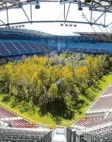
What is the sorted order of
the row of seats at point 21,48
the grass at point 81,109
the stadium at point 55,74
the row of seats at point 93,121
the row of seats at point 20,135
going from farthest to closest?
1. the row of seats at point 21,48
2. the grass at point 81,109
3. the row of seats at point 93,121
4. the stadium at point 55,74
5. the row of seats at point 20,135

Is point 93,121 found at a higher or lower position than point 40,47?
higher

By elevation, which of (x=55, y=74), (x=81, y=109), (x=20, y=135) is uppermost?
(x=20, y=135)

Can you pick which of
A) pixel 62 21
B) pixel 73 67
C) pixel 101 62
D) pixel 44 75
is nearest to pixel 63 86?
pixel 44 75

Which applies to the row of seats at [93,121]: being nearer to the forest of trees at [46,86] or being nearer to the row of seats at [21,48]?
the forest of trees at [46,86]

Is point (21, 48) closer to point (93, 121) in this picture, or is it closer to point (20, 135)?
point (93, 121)

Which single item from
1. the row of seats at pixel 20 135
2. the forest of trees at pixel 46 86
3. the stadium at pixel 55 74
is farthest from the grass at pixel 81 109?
the row of seats at pixel 20 135

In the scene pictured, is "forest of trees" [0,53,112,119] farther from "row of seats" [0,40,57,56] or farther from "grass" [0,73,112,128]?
"row of seats" [0,40,57,56]

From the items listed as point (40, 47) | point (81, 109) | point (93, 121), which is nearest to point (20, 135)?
point (93, 121)
